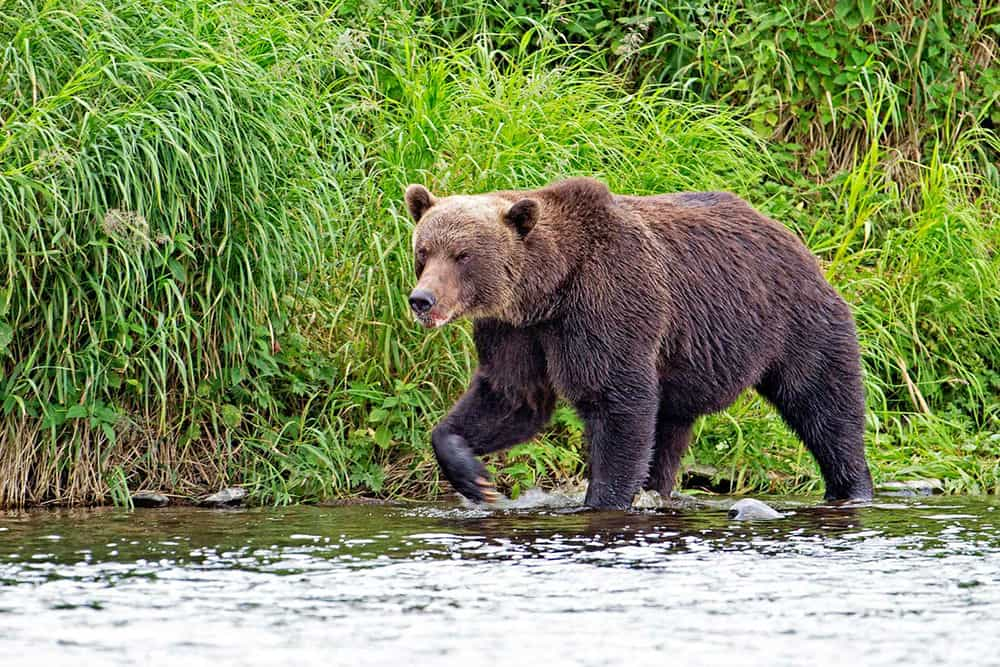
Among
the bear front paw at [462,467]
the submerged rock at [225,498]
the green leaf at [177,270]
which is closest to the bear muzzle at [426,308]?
the bear front paw at [462,467]

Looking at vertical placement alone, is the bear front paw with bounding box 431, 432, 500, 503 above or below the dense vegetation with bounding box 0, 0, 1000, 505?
below

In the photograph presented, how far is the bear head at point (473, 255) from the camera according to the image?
266 inches

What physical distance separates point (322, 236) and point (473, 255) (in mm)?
1265

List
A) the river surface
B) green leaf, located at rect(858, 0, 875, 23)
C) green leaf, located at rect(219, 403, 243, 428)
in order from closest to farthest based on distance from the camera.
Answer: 1. the river surface
2. green leaf, located at rect(219, 403, 243, 428)
3. green leaf, located at rect(858, 0, 875, 23)

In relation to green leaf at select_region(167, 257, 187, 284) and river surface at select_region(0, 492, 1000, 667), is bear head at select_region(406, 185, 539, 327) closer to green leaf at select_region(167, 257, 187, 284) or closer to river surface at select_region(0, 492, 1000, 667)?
river surface at select_region(0, 492, 1000, 667)

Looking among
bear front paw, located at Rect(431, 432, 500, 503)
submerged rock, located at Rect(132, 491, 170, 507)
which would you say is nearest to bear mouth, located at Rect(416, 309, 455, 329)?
bear front paw, located at Rect(431, 432, 500, 503)

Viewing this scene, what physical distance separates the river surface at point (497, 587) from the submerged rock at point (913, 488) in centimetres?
96

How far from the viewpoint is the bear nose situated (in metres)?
6.58

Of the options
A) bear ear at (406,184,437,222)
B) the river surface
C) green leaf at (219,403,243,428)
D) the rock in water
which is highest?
bear ear at (406,184,437,222)

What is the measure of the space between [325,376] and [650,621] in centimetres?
358

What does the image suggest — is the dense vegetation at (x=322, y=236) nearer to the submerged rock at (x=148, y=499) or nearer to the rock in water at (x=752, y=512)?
the submerged rock at (x=148, y=499)

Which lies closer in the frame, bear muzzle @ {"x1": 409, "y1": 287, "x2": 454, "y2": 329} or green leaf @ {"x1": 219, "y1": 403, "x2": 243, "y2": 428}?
bear muzzle @ {"x1": 409, "y1": 287, "x2": 454, "y2": 329}

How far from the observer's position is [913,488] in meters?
8.14

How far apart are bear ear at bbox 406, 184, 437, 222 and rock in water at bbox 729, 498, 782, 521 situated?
190 cm
